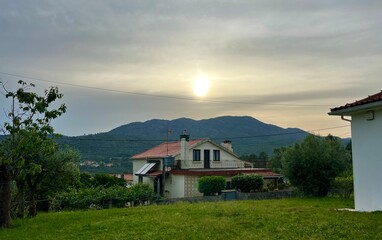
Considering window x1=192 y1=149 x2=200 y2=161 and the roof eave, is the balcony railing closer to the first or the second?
window x1=192 y1=149 x2=200 y2=161

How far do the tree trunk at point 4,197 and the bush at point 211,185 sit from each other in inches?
892

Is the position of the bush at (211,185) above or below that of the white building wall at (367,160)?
below

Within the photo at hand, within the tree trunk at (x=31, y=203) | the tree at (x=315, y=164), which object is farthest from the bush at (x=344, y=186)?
the tree trunk at (x=31, y=203)

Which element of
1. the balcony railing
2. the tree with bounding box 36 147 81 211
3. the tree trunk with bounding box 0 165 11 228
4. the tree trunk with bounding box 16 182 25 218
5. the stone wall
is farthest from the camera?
the balcony railing

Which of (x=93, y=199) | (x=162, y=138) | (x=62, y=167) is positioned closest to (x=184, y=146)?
(x=93, y=199)

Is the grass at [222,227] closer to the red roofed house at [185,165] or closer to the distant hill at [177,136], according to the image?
the distant hill at [177,136]

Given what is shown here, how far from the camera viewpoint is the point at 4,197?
14852 millimetres

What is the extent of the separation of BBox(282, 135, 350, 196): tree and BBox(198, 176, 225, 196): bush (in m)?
9.87

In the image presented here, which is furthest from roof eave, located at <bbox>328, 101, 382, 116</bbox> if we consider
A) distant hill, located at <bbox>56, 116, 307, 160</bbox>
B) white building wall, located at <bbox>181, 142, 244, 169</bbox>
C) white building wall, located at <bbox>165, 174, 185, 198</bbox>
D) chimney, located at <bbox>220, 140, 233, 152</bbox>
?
Answer: chimney, located at <bbox>220, 140, 233, 152</bbox>

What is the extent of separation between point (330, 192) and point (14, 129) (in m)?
20.2

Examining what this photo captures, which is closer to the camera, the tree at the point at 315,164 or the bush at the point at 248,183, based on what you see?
the tree at the point at 315,164

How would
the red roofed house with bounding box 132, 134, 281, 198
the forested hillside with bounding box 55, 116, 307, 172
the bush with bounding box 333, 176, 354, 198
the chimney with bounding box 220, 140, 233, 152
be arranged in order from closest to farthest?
1. the bush with bounding box 333, 176, 354, 198
2. the red roofed house with bounding box 132, 134, 281, 198
3. the chimney with bounding box 220, 140, 233, 152
4. the forested hillside with bounding box 55, 116, 307, 172

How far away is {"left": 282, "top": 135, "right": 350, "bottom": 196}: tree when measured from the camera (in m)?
25.8

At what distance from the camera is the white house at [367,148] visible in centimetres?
1357
